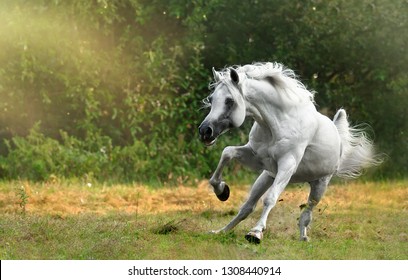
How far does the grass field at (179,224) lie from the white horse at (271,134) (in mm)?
409

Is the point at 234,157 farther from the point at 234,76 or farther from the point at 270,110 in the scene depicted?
the point at 234,76

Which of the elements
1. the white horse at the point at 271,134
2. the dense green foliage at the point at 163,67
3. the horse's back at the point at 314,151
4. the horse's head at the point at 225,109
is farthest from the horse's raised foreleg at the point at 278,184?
the dense green foliage at the point at 163,67

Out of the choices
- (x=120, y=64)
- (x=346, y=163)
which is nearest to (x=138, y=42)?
(x=120, y=64)

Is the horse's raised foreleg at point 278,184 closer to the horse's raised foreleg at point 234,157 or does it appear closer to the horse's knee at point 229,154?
the horse's raised foreleg at point 234,157

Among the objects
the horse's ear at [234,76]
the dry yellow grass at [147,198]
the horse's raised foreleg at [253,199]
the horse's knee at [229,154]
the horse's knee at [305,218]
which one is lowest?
the dry yellow grass at [147,198]

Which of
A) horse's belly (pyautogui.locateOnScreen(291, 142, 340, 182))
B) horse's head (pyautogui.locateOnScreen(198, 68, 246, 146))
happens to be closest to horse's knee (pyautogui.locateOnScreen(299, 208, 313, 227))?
horse's belly (pyautogui.locateOnScreen(291, 142, 340, 182))

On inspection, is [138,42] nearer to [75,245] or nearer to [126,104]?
[126,104]

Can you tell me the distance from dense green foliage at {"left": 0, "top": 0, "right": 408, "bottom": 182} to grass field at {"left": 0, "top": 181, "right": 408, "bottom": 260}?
1402mm

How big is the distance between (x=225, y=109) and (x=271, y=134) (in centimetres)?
63

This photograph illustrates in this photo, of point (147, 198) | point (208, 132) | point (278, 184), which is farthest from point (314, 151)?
point (147, 198)

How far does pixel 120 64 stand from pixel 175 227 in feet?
22.8

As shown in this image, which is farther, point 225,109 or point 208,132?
point 225,109

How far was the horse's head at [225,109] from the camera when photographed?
26.4 ft

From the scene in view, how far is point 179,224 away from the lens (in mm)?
9062
